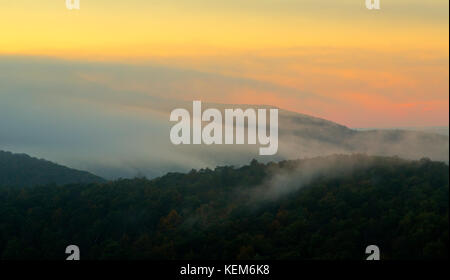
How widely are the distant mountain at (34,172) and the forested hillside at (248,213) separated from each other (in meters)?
17.3

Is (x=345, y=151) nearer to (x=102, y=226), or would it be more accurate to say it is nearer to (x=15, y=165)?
(x=102, y=226)

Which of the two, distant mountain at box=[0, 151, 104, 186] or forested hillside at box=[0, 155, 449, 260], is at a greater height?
distant mountain at box=[0, 151, 104, 186]

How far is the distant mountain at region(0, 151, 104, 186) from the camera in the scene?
9888 centimetres

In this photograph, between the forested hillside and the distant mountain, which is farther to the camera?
the distant mountain

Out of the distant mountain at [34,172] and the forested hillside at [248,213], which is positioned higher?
the distant mountain at [34,172]

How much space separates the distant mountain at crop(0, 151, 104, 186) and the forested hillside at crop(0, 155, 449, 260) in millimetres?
17273

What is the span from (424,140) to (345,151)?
1647 centimetres

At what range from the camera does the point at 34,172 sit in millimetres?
104562

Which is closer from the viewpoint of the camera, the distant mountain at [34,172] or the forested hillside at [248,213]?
the forested hillside at [248,213]

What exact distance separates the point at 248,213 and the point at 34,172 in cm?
5935

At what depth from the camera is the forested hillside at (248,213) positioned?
1656 inches
